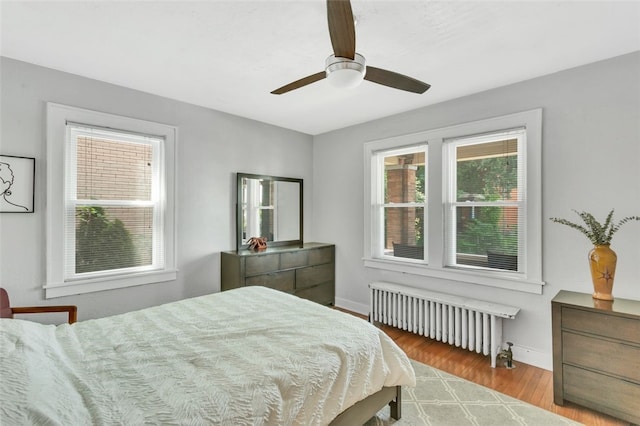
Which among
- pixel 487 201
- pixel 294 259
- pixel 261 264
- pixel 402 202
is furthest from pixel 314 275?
pixel 487 201

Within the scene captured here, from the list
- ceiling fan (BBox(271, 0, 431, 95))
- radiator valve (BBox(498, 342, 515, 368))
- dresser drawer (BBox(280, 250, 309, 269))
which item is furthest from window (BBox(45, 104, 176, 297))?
radiator valve (BBox(498, 342, 515, 368))

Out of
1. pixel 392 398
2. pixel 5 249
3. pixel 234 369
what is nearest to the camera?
pixel 234 369

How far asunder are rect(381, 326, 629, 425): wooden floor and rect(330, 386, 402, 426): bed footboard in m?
0.92

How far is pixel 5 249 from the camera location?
93.1 inches

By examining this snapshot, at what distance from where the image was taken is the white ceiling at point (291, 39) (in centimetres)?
179

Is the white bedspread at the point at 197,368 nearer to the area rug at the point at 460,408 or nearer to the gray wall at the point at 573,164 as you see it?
the area rug at the point at 460,408

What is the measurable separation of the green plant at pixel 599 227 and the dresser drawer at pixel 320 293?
281cm

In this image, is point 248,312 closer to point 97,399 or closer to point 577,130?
point 97,399

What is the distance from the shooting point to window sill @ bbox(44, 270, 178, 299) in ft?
8.45

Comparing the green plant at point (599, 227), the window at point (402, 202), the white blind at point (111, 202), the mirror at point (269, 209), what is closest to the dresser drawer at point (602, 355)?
the green plant at point (599, 227)

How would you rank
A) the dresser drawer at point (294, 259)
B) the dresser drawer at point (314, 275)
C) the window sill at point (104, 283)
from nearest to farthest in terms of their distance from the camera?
1. the window sill at point (104, 283)
2. the dresser drawer at point (294, 259)
3. the dresser drawer at point (314, 275)

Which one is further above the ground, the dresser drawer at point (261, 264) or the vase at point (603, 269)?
the vase at point (603, 269)

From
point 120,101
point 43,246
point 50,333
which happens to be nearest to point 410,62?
point 120,101

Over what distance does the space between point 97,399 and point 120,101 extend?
2.72m
